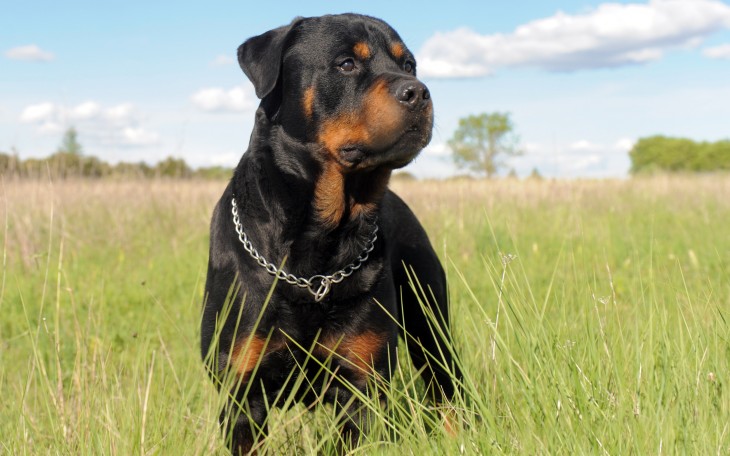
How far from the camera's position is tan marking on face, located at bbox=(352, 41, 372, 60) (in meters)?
2.86

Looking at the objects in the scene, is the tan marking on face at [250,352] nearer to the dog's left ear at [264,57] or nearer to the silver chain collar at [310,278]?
the silver chain collar at [310,278]

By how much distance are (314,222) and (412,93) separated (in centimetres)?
66

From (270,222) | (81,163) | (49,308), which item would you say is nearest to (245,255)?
(270,222)

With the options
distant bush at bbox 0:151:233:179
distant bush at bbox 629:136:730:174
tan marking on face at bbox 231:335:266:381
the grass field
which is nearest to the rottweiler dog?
tan marking on face at bbox 231:335:266:381

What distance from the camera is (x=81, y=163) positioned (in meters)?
9.34

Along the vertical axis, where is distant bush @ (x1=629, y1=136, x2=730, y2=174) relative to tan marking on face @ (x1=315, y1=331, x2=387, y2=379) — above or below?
above

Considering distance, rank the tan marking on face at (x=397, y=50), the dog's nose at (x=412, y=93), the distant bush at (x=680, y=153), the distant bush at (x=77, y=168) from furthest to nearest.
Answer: the distant bush at (x=680, y=153) < the distant bush at (x=77, y=168) < the tan marking on face at (x=397, y=50) < the dog's nose at (x=412, y=93)

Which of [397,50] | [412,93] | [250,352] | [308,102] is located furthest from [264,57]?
[250,352]

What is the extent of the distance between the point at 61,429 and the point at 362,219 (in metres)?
1.38

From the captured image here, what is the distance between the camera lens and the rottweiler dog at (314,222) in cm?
269

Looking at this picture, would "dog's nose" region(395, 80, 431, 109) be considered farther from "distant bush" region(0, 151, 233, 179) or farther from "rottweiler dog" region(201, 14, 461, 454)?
"distant bush" region(0, 151, 233, 179)

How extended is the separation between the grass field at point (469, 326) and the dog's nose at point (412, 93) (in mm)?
572

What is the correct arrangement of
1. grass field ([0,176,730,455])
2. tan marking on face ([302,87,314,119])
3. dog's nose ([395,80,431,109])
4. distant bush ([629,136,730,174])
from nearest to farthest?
grass field ([0,176,730,455]), dog's nose ([395,80,431,109]), tan marking on face ([302,87,314,119]), distant bush ([629,136,730,174])

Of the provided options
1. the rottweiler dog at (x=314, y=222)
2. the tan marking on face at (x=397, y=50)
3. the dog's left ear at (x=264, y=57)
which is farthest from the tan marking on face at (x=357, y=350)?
the tan marking on face at (x=397, y=50)
